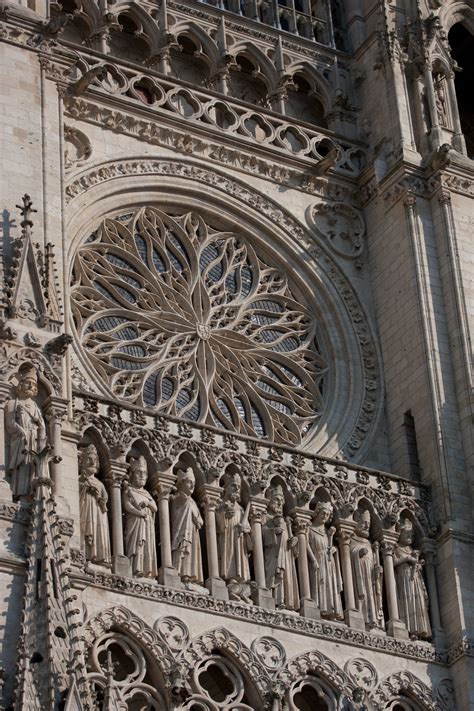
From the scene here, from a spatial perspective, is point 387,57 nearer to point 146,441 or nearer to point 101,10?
point 101,10

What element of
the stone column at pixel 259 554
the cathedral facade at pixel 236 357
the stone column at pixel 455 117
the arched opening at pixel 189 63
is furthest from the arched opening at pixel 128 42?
the stone column at pixel 259 554

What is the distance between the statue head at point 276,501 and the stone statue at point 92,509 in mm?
2359

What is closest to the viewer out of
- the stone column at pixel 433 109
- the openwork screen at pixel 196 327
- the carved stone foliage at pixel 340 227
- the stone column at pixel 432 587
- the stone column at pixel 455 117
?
the stone column at pixel 432 587

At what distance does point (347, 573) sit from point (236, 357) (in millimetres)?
3775

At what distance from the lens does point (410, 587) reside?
90.5 feet

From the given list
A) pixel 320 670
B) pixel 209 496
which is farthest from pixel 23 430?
pixel 320 670

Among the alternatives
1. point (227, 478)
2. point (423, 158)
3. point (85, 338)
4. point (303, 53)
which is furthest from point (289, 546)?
point (303, 53)

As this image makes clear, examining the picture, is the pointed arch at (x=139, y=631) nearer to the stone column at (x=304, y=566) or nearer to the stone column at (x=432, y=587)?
the stone column at (x=304, y=566)

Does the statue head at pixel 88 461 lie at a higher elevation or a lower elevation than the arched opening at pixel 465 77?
lower

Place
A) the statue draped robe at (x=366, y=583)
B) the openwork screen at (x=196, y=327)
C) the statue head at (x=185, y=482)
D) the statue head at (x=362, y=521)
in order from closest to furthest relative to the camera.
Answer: the statue head at (x=185, y=482), the statue draped robe at (x=366, y=583), the statue head at (x=362, y=521), the openwork screen at (x=196, y=327)

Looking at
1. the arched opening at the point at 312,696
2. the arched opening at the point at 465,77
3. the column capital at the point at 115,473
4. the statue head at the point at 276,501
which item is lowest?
the arched opening at the point at 312,696

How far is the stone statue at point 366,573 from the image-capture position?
27.0 m

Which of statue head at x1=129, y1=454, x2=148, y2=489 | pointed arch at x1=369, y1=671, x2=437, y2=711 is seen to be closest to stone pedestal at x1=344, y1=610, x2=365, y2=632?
pointed arch at x1=369, y1=671, x2=437, y2=711

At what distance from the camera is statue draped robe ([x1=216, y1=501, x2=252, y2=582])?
Answer: 1027 inches
